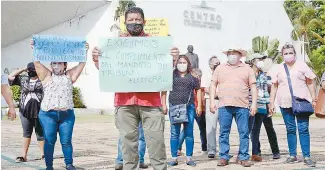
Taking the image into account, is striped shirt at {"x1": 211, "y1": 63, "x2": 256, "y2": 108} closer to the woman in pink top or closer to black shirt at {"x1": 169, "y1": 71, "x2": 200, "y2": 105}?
black shirt at {"x1": 169, "y1": 71, "x2": 200, "y2": 105}

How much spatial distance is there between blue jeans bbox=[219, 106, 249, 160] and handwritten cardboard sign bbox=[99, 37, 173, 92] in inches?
98.5

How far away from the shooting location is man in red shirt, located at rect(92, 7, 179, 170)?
502 cm

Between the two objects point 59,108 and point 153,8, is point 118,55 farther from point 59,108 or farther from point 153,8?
point 153,8

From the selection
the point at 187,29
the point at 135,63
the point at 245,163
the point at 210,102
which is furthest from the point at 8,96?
the point at 187,29

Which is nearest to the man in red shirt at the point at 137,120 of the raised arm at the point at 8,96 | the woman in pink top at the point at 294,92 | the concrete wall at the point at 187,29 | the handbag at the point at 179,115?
the raised arm at the point at 8,96

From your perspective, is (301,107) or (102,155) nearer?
(301,107)

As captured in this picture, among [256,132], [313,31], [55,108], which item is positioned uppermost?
[313,31]

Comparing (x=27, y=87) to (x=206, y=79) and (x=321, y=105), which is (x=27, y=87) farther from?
(x=321, y=105)

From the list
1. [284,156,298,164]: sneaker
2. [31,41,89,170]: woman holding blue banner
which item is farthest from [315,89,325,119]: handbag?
[31,41,89,170]: woman holding blue banner

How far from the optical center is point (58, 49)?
6.82 meters

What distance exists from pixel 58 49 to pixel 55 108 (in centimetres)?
75

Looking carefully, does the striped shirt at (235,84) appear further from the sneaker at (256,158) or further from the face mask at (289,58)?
the sneaker at (256,158)

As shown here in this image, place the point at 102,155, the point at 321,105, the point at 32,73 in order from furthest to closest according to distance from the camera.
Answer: the point at 102,155 → the point at 32,73 → the point at 321,105

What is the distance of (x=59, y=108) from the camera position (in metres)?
6.61
